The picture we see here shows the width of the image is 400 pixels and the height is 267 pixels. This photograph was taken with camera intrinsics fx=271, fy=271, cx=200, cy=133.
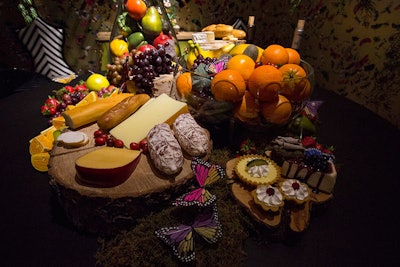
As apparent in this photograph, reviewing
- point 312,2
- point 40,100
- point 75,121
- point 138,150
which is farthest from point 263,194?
point 312,2

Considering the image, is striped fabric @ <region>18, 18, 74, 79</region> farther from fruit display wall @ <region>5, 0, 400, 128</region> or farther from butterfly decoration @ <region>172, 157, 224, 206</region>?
butterfly decoration @ <region>172, 157, 224, 206</region>

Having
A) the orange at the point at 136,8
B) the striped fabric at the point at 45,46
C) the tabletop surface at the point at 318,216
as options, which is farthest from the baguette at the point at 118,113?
the striped fabric at the point at 45,46

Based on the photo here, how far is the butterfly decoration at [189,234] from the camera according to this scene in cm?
81

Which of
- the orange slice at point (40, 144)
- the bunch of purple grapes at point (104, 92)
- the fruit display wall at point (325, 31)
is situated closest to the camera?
the orange slice at point (40, 144)

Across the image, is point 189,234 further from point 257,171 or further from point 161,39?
point 161,39

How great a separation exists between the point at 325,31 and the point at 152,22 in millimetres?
1575

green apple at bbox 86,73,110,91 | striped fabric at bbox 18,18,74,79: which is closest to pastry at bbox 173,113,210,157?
green apple at bbox 86,73,110,91

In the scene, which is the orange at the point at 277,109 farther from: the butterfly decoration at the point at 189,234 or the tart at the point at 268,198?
the butterfly decoration at the point at 189,234

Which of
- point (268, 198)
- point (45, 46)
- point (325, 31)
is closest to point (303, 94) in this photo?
point (268, 198)

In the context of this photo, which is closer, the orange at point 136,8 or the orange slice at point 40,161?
the orange slice at point 40,161

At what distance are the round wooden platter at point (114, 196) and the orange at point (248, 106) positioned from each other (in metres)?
0.32

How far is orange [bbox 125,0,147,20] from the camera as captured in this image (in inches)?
70.5

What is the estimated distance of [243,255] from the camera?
87cm

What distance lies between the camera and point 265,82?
100 centimetres
